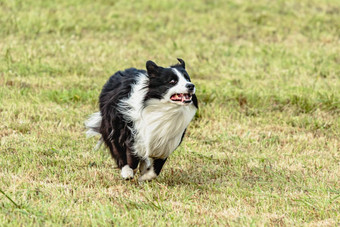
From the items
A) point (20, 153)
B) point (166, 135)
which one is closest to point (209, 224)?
point (166, 135)

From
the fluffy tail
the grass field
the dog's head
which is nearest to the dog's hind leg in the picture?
the grass field

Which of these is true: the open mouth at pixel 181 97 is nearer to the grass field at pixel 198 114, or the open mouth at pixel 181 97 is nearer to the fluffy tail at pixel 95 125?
the grass field at pixel 198 114

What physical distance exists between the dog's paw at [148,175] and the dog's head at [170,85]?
0.90 meters

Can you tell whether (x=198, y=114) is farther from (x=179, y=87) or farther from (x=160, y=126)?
(x=179, y=87)

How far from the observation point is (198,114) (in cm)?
849

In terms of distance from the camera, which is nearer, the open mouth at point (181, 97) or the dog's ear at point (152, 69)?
the open mouth at point (181, 97)

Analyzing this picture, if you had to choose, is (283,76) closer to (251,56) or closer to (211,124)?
(251,56)

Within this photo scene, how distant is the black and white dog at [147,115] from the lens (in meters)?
5.23

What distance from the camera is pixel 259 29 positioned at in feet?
50.1

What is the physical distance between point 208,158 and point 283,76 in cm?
471

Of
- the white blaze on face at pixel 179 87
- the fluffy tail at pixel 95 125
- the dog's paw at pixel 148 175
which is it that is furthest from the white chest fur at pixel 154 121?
the fluffy tail at pixel 95 125

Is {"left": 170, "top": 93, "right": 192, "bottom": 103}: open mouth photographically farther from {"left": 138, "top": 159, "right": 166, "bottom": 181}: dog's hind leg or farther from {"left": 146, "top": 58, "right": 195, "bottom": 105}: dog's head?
{"left": 138, "top": 159, "right": 166, "bottom": 181}: dog's hind leg

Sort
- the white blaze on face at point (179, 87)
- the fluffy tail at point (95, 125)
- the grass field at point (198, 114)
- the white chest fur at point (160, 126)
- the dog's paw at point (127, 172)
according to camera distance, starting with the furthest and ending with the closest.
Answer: the fluffy tail at point (95, 125) → the dog's paw at point (127, 172) → the white chest fur at point (160, 126) → the white blaze on face at point (179, 87) → the grass field at point (198, 114)

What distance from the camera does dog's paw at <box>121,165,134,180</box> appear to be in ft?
18.7
